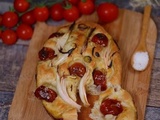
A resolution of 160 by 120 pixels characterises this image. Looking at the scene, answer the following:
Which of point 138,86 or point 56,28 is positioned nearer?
point 138,86

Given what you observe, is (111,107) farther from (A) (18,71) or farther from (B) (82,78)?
(A) (18,71)

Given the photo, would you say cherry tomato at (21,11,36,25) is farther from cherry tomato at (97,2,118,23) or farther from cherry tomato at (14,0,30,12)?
cherry tomato at (97,2,118,23)

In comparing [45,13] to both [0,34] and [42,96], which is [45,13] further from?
[42,96]

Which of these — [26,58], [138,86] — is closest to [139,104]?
[138,86]

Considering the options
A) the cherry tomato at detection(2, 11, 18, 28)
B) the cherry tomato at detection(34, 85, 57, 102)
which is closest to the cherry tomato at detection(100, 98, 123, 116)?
the cherry tomato at detection(34, 85, 57, 102)

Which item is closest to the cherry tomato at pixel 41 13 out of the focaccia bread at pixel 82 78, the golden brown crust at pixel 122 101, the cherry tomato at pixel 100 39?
the focaccia bread at pixel 82 78

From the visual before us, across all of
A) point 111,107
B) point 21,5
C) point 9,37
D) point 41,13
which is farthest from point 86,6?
point 111,107
